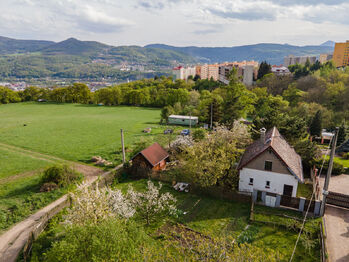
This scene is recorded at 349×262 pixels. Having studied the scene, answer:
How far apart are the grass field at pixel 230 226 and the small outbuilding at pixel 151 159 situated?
7764 millimetres

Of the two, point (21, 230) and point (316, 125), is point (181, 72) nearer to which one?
point (316, 125)

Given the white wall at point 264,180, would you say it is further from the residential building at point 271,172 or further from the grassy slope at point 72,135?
the grassy slope at point 72,135

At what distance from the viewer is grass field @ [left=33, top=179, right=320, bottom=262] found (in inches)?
688

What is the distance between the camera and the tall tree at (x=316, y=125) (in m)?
47.1

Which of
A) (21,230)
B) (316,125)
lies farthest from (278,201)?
(316,125)

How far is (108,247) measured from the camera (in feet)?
38.0

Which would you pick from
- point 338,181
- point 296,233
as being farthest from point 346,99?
point 296,233

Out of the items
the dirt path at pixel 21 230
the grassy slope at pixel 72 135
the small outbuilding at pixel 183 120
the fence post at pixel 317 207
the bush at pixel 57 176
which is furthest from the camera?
the small outbuilding at pixel 183 120

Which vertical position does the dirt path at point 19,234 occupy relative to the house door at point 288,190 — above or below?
below

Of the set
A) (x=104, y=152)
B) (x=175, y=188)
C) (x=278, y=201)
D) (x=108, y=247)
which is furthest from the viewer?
(x=104, y=152)

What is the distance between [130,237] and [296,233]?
1477 centimetres

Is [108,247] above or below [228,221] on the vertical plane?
above

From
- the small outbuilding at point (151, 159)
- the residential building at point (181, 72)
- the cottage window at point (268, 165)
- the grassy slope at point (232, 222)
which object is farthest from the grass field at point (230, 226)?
the residential building at point (181, 72)

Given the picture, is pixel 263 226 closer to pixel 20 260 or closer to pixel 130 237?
pixel 130 237
